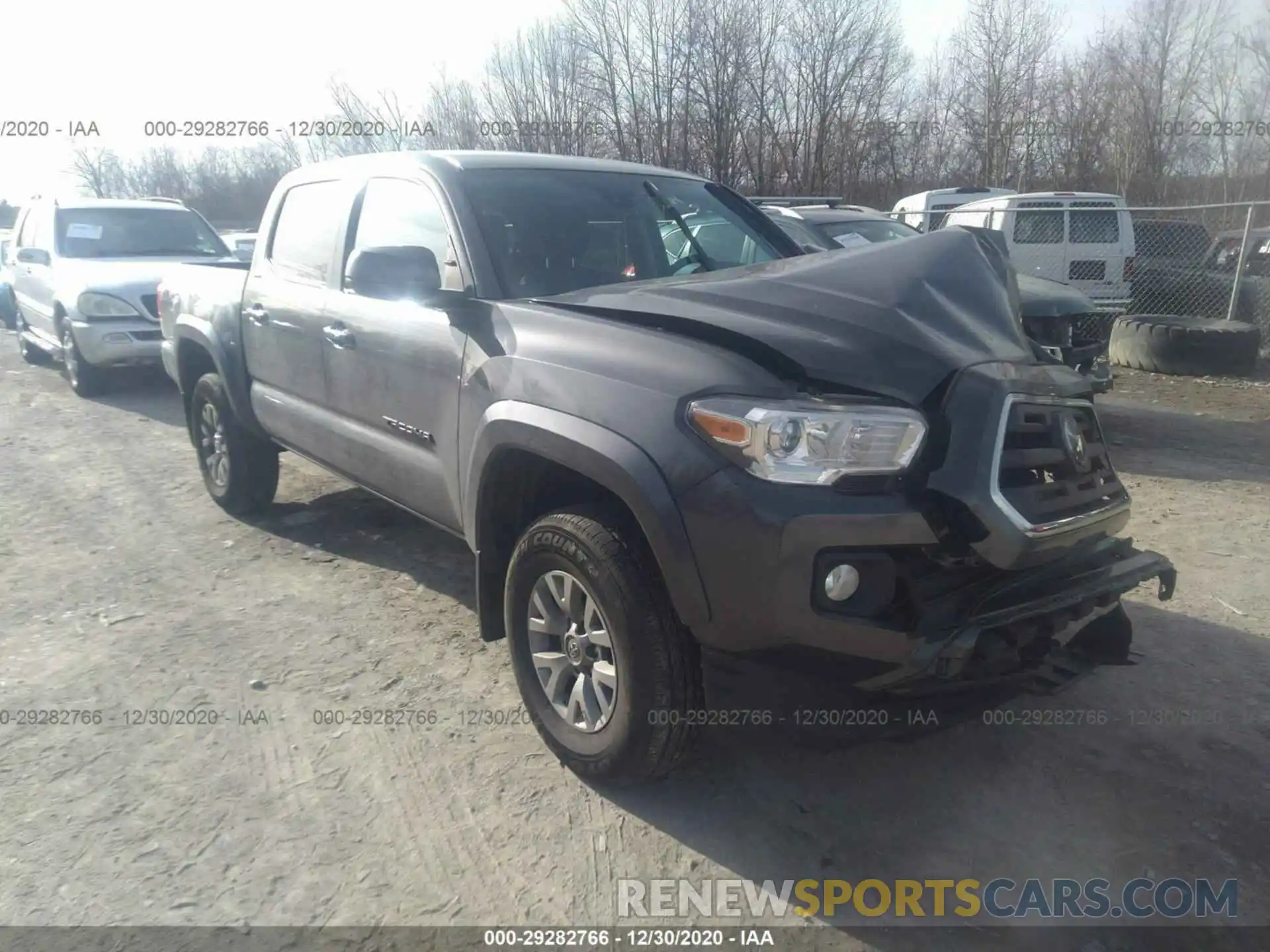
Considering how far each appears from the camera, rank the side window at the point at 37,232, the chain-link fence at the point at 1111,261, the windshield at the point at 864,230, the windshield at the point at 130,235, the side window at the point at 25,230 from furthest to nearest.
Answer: the chain-link fence at the point at 1111,261 < the side window at the point at 25,230 < the side window at the point at 37,232 < the windshield at the point at 130,235 < the windshield at the point at 864,230

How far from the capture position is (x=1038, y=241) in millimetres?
12016

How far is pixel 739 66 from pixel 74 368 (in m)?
21.5

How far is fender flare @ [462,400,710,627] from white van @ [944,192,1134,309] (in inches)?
405

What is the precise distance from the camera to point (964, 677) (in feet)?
8.14

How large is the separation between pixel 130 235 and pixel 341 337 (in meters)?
7.81

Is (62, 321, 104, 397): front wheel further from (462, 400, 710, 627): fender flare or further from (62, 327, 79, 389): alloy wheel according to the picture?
(462, 400, 710, 627): fender flare

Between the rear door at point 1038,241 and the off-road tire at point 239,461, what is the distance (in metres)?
9.71

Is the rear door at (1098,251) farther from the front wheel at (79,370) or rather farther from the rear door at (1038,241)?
the front wheel at (79,370)

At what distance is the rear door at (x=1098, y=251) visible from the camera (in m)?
11.8

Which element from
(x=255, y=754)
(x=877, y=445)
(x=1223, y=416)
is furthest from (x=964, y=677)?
(x=1223, y=416)

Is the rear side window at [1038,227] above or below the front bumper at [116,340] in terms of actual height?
above

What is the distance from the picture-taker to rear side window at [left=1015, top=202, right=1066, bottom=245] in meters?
11.9

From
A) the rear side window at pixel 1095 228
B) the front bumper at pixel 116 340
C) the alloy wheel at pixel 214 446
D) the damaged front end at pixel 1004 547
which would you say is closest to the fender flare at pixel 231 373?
the alloy wheel at pixel 214 446

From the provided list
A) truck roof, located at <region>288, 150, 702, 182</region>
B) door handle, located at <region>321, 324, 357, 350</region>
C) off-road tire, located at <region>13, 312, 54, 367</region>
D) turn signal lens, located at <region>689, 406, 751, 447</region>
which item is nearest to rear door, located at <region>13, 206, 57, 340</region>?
off-road tire, located at <region>13, 312, 54, 367</region>
